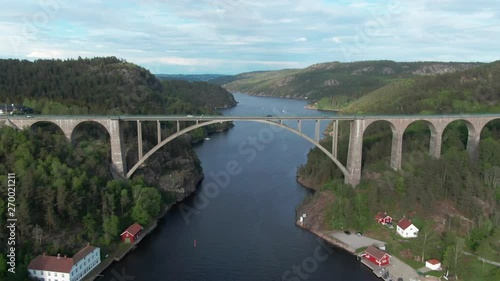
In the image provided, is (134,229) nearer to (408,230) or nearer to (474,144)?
(408,230)

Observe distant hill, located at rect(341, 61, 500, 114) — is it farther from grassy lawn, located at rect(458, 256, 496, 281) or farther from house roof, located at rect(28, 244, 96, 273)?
house roof, located at rect(28, 244, 96, 273)

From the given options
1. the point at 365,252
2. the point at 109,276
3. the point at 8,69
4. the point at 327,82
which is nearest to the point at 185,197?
the point at 109,276

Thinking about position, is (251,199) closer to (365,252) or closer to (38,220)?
(365,252)

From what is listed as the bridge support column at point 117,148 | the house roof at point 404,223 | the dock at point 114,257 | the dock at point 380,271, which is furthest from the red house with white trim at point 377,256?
the bridge support column at point 117,148

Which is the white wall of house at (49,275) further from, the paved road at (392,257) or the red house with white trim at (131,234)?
the paved road at (392,257)

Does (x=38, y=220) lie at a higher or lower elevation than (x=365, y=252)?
higher

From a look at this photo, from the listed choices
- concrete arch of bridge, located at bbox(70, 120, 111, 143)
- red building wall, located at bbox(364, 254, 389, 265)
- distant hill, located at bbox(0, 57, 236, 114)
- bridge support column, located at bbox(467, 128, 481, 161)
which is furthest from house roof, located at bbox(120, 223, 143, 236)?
bridge support column, located at bbox(467, 128, 481, 161)

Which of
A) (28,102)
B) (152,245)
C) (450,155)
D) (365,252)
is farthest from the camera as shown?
(28,102)
